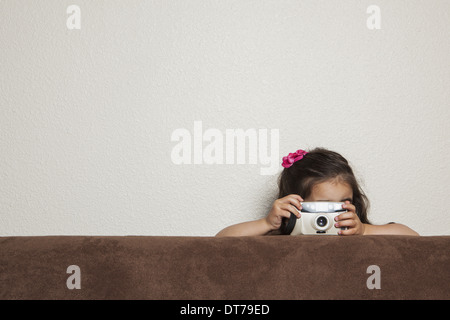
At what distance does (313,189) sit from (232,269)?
1.40 feet

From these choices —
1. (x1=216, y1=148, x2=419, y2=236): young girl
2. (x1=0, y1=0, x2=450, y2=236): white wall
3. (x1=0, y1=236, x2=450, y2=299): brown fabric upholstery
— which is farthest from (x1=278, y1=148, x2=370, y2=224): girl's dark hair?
(x1=0, y1=236, x2=450, y2=299): brown fabric upholstery

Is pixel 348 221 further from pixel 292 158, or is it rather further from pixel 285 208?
pixel 292 158

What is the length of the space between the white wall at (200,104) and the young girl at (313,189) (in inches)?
4.3

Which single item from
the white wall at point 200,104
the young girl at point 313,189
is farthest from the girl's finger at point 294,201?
the white wall at point 200,104

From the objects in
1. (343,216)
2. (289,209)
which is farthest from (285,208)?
(343,216)

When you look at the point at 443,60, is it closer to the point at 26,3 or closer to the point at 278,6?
the point at 278,6

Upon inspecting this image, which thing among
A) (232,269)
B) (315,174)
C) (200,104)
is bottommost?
(232,269)

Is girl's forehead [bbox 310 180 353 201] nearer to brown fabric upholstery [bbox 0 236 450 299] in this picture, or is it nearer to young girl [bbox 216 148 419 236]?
young girl [bbox 216 148 419 236]

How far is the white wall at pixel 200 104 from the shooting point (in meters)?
1.14

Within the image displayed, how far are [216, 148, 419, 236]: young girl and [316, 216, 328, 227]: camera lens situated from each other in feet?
0.20

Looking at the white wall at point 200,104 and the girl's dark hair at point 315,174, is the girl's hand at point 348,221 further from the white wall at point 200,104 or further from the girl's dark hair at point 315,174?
the white wall at point 200,104

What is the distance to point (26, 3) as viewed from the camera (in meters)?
1.17

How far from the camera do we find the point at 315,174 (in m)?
0.99
